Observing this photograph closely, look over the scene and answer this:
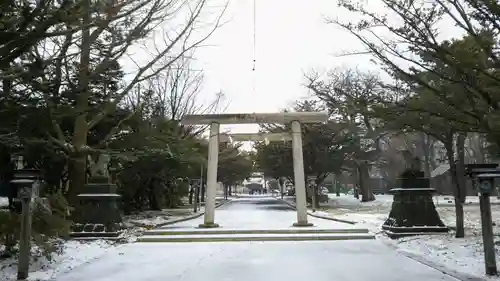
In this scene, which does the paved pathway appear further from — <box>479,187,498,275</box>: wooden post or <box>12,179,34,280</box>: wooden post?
<box>12,179,34,280</box>: wooden post

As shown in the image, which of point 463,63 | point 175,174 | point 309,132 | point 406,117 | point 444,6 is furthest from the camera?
point 309,132

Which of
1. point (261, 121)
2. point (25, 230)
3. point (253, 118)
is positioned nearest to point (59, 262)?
point (25, 230)

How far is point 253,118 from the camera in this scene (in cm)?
1688

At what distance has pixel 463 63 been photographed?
767cm

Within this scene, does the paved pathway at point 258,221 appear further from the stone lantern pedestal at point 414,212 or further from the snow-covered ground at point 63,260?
the snow-covered ground at point 63,260

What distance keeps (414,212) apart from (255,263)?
5.45 m

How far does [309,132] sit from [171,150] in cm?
1349

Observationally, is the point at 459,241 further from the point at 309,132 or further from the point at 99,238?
the point at 309,132

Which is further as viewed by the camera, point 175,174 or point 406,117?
point 175,174

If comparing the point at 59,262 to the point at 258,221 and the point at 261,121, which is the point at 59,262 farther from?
the point at 258,221

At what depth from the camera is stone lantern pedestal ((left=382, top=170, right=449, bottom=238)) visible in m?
12.5

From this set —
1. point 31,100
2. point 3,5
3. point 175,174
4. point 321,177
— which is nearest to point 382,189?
point 321,177

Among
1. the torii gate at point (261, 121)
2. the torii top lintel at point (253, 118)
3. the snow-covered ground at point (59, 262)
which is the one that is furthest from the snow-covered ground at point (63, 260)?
the torii top lintel at point (253, 118)

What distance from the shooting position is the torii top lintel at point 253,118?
16.6 metres
